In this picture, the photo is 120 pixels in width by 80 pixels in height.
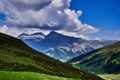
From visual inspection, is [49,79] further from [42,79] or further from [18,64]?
[18,64]

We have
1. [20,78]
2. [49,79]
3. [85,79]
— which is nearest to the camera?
[20,78]

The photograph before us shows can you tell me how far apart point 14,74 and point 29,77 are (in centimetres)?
267

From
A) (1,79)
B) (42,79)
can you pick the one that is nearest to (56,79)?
(42,79)

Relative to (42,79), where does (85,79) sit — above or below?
above

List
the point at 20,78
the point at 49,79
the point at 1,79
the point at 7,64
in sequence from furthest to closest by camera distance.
→ the point at 7,64
the point at 49,79
the point at 20,78
the point at 1,79

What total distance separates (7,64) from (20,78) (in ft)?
127

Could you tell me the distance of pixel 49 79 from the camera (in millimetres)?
46875

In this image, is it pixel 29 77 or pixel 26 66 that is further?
pixel 26 66

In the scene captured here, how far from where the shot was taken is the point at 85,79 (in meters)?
103

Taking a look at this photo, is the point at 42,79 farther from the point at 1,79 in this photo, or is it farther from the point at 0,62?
the point at 0,62

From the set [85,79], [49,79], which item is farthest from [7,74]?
[85,79]

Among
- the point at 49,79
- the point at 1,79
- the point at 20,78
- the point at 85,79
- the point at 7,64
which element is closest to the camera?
the point at 1,79

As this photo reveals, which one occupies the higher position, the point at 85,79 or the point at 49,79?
the point at 85,79

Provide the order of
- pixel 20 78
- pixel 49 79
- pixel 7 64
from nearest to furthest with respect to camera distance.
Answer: pixel 20 78
pixel 49 79
pixel 7 64
